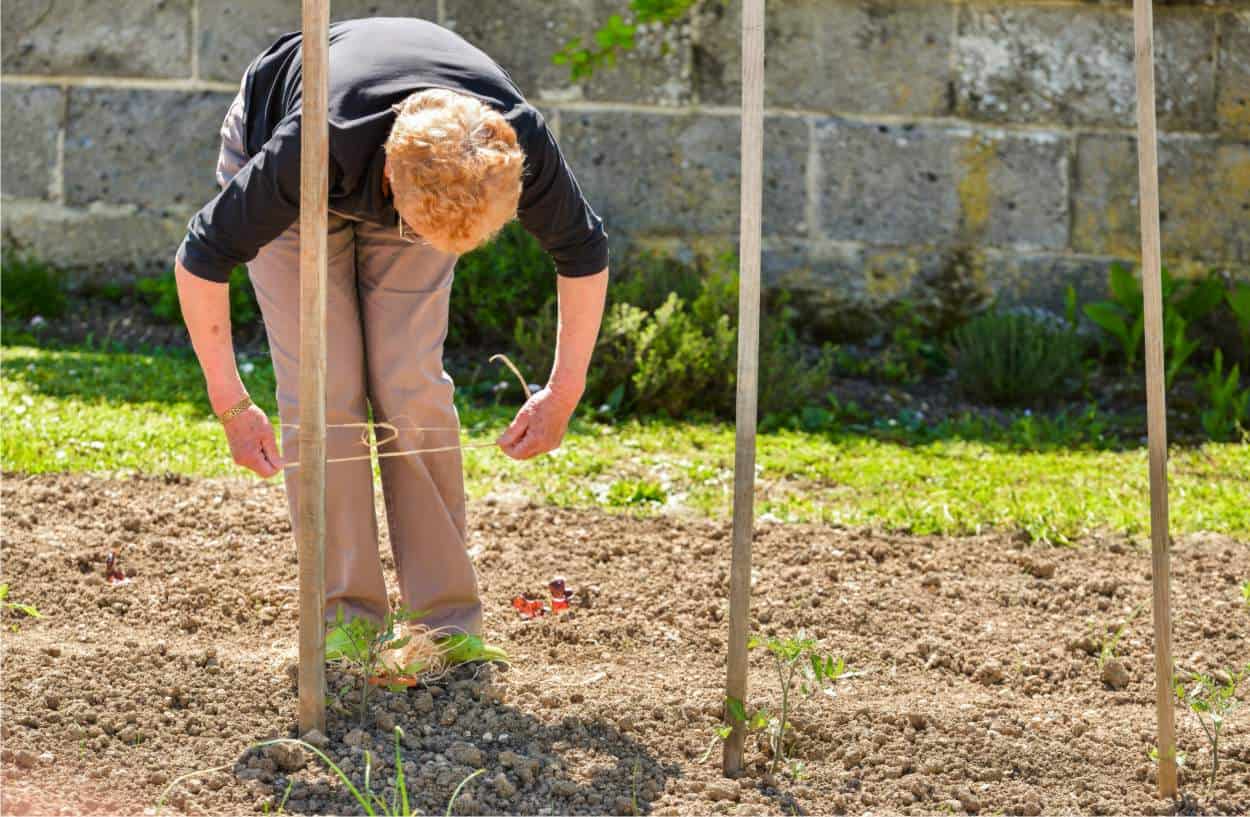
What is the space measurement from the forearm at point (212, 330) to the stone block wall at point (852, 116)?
161 inches

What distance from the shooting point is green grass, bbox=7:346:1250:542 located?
4.62 metres

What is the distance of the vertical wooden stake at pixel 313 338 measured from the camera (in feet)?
7.95

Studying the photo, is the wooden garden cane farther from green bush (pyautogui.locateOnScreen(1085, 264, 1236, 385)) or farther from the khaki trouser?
green bush (pyautogui.locateOnScreen(1085, 264, 1236, 385))

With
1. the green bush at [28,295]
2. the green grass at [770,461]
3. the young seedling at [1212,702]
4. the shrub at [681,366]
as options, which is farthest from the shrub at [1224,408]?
the green bush at [28,295]

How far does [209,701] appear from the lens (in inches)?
116

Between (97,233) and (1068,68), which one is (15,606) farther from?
(1068,68)

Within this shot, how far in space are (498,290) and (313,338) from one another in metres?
3.87

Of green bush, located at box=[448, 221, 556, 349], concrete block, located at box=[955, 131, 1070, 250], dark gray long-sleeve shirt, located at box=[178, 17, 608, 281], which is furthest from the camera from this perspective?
concrete block, located at box=[955, 131, 1070, 250]

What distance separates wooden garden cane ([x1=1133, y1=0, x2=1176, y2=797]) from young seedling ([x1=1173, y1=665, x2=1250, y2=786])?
0.11 meters

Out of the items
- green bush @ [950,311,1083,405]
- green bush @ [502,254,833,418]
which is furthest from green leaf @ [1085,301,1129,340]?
green bush @ [502,254,833,418]

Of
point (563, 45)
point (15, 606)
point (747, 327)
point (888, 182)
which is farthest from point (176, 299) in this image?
point (747, 327)

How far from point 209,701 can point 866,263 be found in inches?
177

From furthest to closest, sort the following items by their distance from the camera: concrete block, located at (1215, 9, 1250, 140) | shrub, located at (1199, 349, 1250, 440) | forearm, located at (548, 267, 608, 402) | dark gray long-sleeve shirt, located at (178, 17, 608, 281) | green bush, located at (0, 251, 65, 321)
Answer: green bush, located at (0, 251, 65, 321) < concrete block, located at (1215, 9, 1250, 140) < shrub, located at (1199, 349, 1250, 440) < forearm, located at (548, 267, 608, 402) < dark gray long-sleeve shirt, located at (178, 17, 608, 281)

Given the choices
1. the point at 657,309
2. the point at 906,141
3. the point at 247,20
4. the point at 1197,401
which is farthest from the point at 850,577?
the point at 247,20
